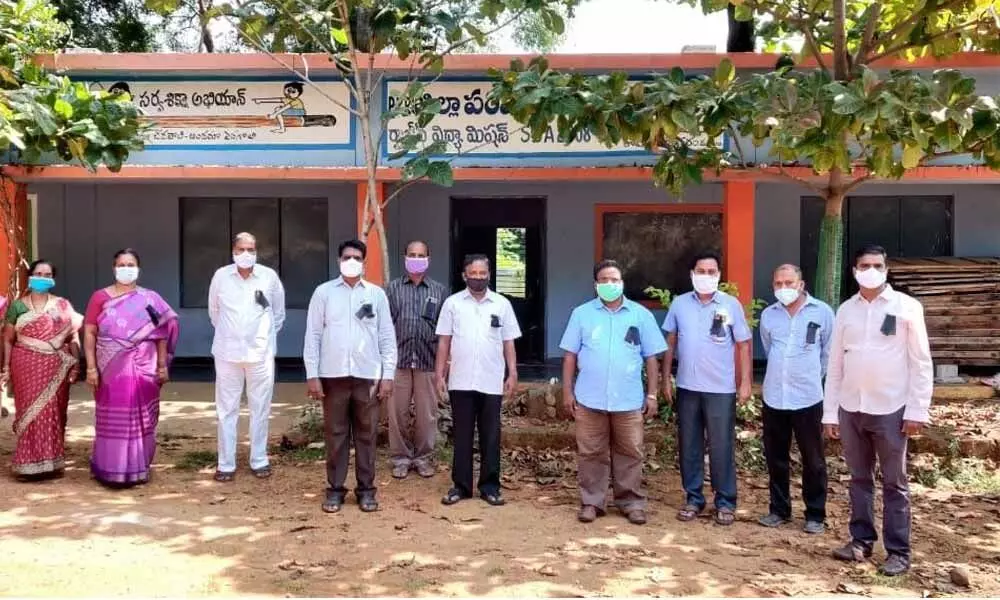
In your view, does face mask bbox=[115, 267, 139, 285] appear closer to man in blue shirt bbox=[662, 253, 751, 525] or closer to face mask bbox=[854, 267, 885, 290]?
man in blue shirt bbox=[662, 253, 751, 525]

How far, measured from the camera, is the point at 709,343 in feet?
17.3

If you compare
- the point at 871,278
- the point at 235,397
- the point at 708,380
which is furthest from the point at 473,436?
the point at 871,278

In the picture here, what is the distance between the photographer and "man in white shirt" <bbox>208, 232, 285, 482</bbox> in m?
6.02

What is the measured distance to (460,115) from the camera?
8180 millimetres

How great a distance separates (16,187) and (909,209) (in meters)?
9.53

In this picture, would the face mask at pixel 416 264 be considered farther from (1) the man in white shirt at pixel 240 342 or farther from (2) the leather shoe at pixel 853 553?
(2) the leather shoe at pixel 853 553

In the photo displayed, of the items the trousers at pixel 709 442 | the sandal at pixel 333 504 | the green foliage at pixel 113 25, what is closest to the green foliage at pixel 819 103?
the trousers at pixel 709 442

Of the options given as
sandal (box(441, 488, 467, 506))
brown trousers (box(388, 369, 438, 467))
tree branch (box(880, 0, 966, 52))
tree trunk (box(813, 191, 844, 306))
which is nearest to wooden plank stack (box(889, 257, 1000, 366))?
tree trunk (box(813, 191, 844, 306))

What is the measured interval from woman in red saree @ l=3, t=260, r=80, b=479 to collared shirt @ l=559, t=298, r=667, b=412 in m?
3.45

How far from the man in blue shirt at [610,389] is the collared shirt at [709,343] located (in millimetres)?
174

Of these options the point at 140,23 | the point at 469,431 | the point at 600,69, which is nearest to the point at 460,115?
the point at 600,69

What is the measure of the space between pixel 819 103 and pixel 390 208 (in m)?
6.03

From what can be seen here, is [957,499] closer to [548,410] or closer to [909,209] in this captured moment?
[548,410]

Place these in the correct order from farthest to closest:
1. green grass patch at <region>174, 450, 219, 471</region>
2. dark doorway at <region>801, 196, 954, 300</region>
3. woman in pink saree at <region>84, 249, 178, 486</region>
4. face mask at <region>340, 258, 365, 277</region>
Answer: dark doorway at <region>801, 196, 954, 300</region>, green grass patch at <region>174, 450, 219, 471</region>, woman in pink saree at <region>84, 249, 178, 486</region>, face mask at <region>340, 258, 365, 277</region>
